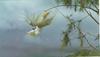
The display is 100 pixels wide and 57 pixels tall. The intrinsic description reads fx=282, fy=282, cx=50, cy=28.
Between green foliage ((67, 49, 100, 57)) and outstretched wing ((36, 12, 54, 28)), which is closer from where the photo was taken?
outstretched wing ((36, 12, 54, 28))

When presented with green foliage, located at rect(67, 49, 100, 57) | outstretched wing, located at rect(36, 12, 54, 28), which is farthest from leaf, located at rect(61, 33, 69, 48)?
outstretched wing, located at rect(36, 12, 54, 28)

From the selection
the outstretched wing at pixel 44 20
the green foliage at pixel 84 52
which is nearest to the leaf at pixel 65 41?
the green foliage at pixel 84 52

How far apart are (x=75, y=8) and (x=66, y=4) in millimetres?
76

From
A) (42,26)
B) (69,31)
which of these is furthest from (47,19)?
(69,31)

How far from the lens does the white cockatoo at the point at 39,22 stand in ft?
5.45

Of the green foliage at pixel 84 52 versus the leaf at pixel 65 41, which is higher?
the leaf at pixel 65 41

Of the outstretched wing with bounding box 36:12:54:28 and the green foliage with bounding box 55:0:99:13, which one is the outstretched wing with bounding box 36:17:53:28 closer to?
the outstretched wing with bounding box 36:12:54:28

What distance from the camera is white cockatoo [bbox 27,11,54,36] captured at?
1661mm

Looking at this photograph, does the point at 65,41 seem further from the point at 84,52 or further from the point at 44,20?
the point at 44,20

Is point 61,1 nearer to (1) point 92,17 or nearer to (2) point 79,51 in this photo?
(1) point 92,17

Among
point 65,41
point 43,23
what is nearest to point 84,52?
point 65,41

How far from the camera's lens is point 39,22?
65.1 inches

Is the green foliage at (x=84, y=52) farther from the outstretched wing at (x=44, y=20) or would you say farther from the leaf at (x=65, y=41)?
the outstretched wing at (x=44, y=20)

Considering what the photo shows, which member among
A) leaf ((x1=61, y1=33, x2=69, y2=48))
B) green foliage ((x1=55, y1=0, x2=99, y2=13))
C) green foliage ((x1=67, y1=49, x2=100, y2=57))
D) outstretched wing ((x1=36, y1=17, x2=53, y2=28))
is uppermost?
green foliage ((x1=55, y1=0, x2=99, y2=13))
